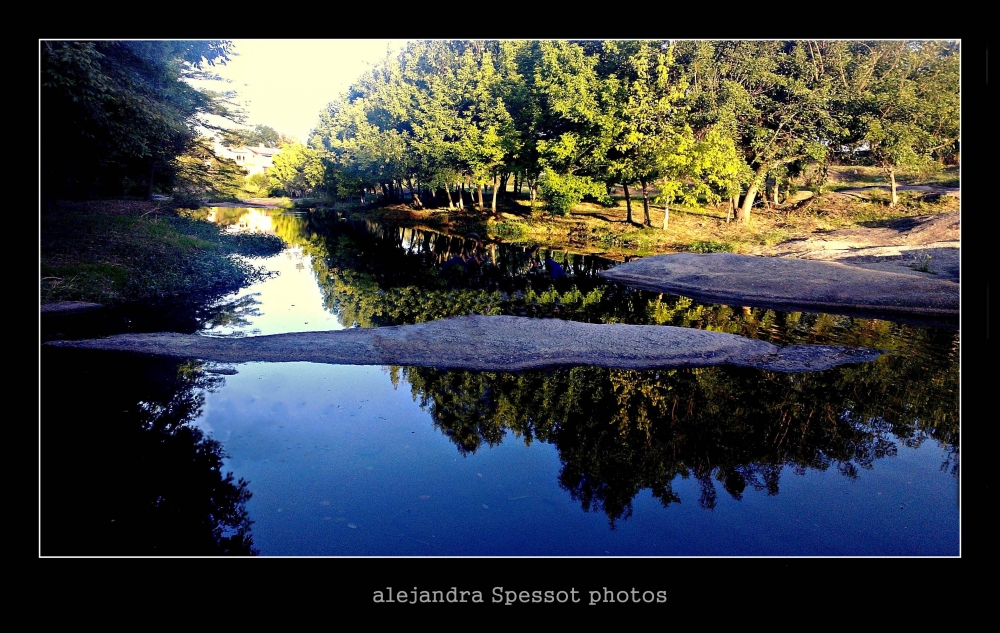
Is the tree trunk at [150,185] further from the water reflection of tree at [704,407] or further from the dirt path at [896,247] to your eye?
the dirt path at [896,247]

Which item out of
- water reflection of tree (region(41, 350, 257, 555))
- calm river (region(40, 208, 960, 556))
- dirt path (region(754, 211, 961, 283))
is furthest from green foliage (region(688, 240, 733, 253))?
water reflection of tree (region(41, 350, 257, 555))

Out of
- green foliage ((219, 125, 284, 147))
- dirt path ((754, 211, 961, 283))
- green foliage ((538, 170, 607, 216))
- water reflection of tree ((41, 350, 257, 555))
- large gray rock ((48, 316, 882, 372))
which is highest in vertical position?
green foliage ((219, 125, 284, 147))

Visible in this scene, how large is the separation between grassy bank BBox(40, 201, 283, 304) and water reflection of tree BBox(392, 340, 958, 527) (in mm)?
11127

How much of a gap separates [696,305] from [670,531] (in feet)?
46.8

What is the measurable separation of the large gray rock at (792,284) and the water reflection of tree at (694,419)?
6586 mm

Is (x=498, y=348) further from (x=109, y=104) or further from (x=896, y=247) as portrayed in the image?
(x=896, y=247)

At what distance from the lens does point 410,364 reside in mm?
13477

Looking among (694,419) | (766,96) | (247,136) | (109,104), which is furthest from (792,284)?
(247,136)

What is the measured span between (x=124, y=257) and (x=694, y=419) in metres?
19.3

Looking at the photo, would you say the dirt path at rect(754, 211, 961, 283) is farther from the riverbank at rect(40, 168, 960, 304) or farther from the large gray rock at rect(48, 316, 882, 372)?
the large gray rock at rect(48, 316, 882, 372)

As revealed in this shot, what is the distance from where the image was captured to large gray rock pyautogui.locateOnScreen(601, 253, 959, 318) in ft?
64.7

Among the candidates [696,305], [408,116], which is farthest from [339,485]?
[408,116]

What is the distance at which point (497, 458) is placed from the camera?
Answer: 9.48 meters
